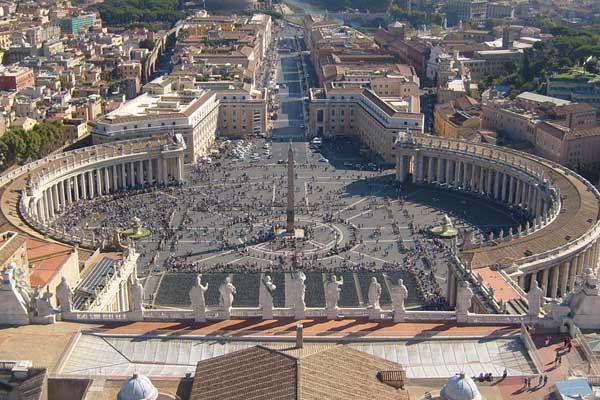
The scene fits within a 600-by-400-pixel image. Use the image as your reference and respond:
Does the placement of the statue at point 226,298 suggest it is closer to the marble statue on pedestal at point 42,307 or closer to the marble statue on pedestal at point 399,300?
the marble statue on pedestal at point 399,300

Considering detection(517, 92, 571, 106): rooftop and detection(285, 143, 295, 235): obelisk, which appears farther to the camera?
detection(517, 92, 571, 106): rooftop

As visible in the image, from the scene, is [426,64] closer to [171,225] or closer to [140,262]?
[171,225]

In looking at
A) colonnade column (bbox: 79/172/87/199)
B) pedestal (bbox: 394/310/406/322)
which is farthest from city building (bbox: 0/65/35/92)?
pedestal (bbox: 394/310/406/322)

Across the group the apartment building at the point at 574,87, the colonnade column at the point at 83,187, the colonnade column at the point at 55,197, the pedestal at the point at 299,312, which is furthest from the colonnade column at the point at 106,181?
the apartment building at the point at 574,87

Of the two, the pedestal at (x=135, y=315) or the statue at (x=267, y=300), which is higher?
the statue at (x=267, y=300)

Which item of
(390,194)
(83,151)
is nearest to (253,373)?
(390,194)

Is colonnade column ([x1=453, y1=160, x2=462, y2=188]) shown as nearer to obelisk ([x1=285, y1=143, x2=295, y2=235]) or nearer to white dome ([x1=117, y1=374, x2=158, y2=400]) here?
obelisk ([x1=285, y1=143, x2=295, y2=235])

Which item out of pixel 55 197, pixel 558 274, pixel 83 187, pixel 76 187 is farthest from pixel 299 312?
pixel 83 187
